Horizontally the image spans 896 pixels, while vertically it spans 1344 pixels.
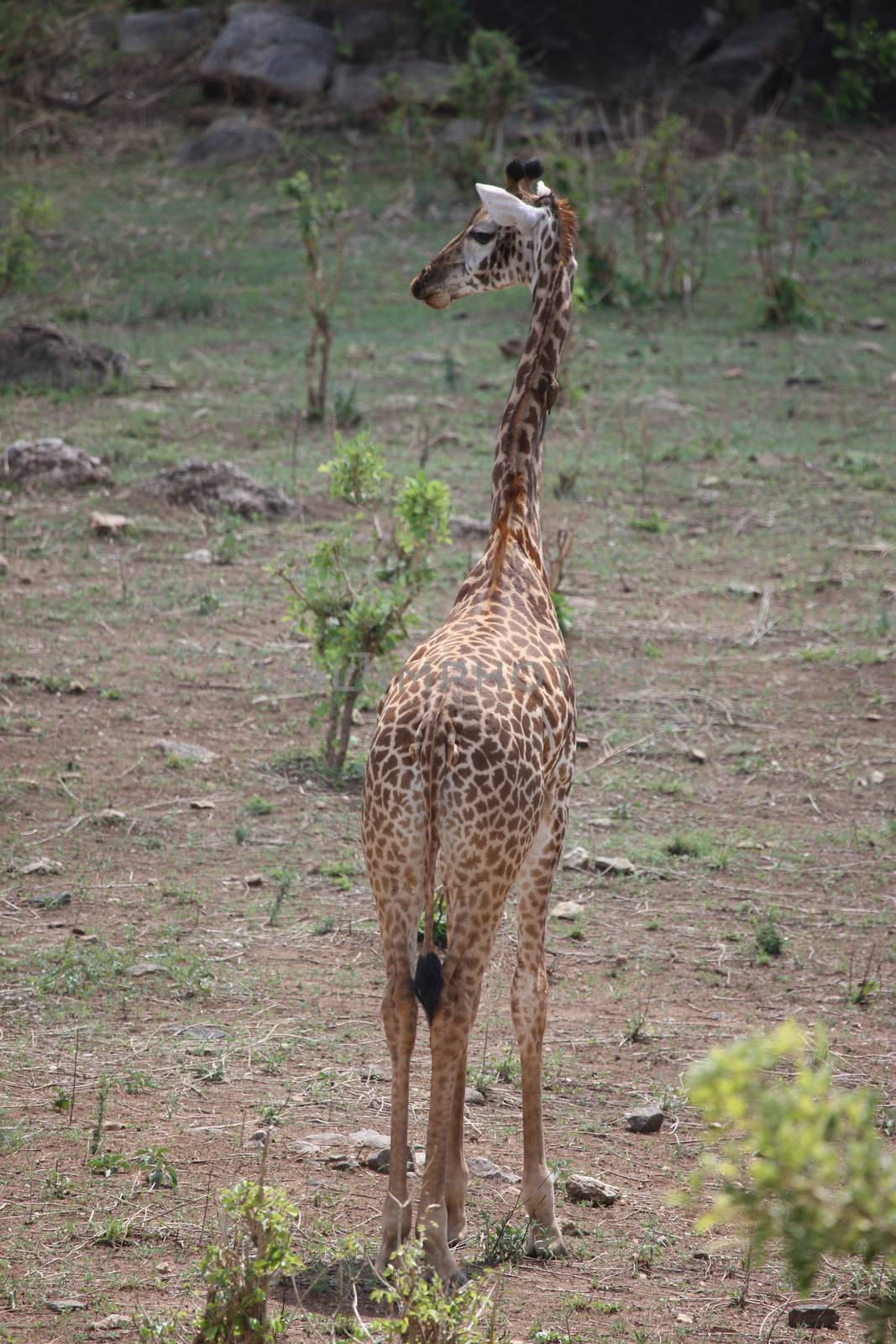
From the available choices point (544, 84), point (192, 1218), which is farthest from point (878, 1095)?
point (544, 84)

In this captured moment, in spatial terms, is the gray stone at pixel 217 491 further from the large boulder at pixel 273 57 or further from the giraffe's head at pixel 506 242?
the large boulder at pixel 273 57

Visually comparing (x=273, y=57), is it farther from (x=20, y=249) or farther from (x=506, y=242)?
(x=506, y=242)

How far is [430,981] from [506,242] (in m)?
2.96

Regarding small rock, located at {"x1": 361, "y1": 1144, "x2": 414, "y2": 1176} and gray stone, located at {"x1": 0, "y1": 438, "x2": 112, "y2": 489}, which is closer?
small rock, located at {"x1": 361, "y1": 1144, "x2": 414, "y2": 1176}

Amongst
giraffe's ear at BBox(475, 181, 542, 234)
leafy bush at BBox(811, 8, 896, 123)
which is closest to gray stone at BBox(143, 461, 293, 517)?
giraffe's ear at BBox(475, 181, 542, 234)

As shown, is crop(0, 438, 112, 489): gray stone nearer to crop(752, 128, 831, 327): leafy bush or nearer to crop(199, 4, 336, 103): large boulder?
crop(752, 128, 831, 327): leafy bush

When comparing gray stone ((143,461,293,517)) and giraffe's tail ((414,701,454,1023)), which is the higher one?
giraffe's tail ((414,701,454,1023))

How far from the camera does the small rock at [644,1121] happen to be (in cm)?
515

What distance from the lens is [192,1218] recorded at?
4.30 m

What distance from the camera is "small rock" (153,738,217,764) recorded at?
7730 mm

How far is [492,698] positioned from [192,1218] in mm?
1624

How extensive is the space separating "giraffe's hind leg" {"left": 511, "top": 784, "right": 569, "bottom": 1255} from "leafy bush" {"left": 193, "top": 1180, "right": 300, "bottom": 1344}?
1081 mm

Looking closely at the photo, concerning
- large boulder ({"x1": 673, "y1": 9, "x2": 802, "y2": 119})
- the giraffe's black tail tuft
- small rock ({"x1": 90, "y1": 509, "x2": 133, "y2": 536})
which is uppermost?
large boulder ({"x1": 673, "y1": 9, "x2": 802, "y2": 119})

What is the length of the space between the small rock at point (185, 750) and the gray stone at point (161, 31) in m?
16.6
